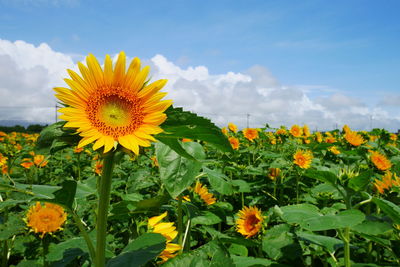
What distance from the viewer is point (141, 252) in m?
0.85

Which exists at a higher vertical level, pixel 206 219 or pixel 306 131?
pixel 306 131

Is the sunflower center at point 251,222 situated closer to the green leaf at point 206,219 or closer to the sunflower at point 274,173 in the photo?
the green leaf at point 206,219

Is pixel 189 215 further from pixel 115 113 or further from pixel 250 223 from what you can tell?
pixel 115 113

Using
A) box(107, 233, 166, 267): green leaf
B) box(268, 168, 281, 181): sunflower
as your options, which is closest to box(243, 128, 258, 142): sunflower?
box(268, 168, 281, 181): sunflower

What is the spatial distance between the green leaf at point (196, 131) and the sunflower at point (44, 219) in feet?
4.42

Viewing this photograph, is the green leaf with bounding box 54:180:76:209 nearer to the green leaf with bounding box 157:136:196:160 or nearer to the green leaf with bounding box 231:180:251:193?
the green leaf with bounding box 157:136:196:160

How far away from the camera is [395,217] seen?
108cm

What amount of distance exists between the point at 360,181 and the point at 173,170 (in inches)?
37.4

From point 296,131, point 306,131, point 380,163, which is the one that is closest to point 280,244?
point 380,163

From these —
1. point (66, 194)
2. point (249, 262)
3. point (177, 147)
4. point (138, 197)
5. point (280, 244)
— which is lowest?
point (280, 244)

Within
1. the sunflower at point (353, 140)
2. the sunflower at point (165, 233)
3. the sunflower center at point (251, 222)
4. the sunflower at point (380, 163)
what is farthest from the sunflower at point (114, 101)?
the sunflower at point (353, 140)

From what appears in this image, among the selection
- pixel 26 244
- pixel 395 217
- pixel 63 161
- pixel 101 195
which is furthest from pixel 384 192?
pixel 63 161

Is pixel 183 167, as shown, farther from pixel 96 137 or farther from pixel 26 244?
pixel 26 244

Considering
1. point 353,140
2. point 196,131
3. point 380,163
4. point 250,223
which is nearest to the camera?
point 196,131
